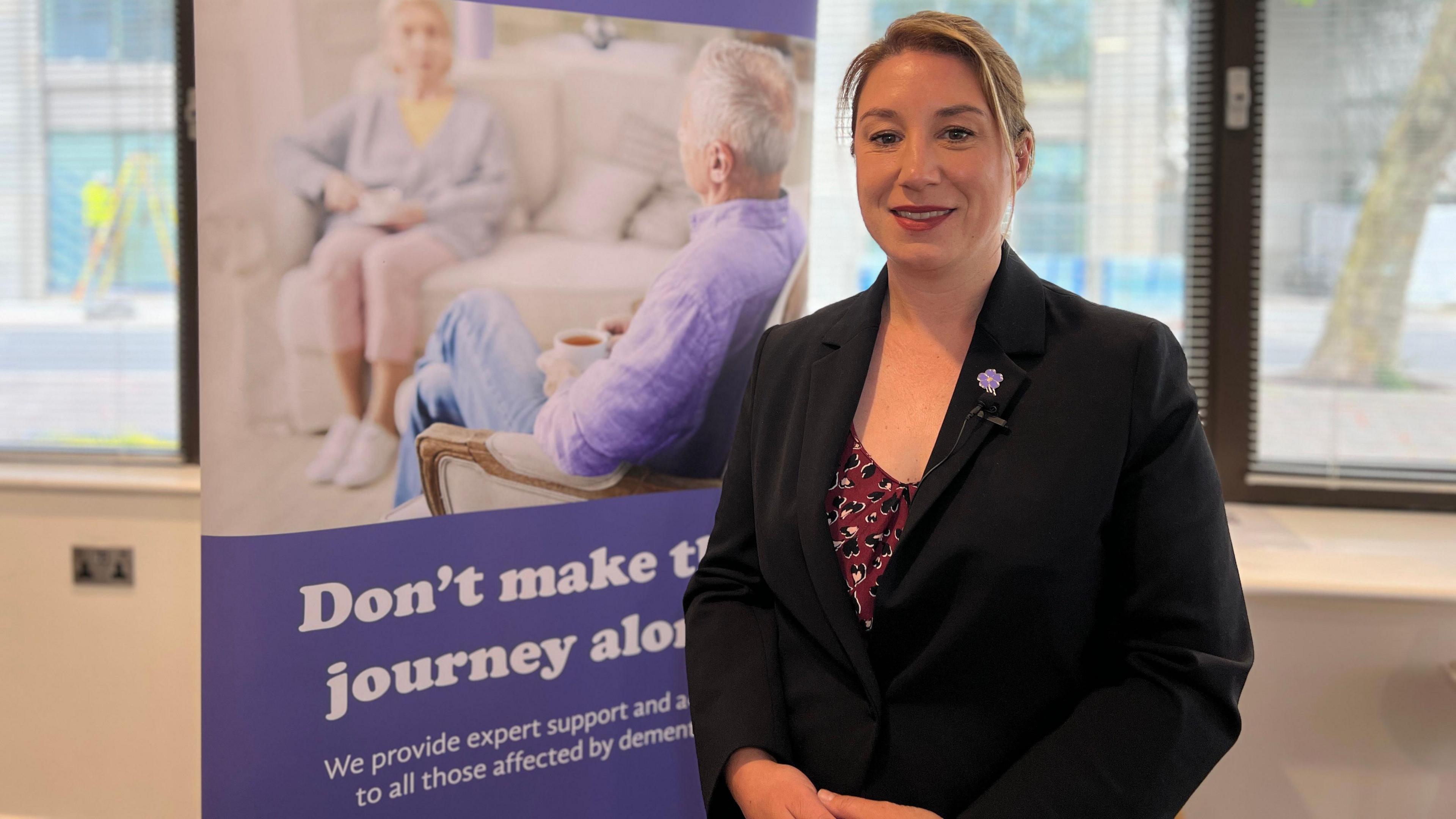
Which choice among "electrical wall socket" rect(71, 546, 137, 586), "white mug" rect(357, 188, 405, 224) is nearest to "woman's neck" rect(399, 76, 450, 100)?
"white mug" rect(357, 188, 405, 224)

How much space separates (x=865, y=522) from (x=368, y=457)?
2.75 feet

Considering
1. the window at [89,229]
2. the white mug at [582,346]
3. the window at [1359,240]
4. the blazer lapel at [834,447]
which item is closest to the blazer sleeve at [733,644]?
the blazer lapel at [834,447]

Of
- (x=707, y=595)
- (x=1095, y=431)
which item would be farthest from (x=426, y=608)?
(x=1095, y=431)

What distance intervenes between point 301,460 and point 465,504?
260 millimetres

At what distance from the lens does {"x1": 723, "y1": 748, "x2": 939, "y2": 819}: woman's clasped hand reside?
3.47 feet

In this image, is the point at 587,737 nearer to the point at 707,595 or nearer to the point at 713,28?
the point at 707,595

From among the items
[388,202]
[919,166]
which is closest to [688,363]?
[388,202]

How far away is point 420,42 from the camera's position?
151 centimetres

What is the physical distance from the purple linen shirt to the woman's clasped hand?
2.32ft

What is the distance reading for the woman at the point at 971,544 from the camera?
1.01 m

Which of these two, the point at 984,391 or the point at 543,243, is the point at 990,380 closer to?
the point at 984,391

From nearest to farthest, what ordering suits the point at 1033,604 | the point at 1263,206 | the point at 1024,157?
the point at 1033,604 → the point at 1024,157 → the point at 1263,206

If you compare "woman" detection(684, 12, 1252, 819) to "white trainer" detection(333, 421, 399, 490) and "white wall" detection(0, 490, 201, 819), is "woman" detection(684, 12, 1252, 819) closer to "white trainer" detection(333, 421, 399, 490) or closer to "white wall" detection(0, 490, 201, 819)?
"white trainer" detection(333, 421, 399, 490)

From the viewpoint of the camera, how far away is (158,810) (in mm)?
2596
